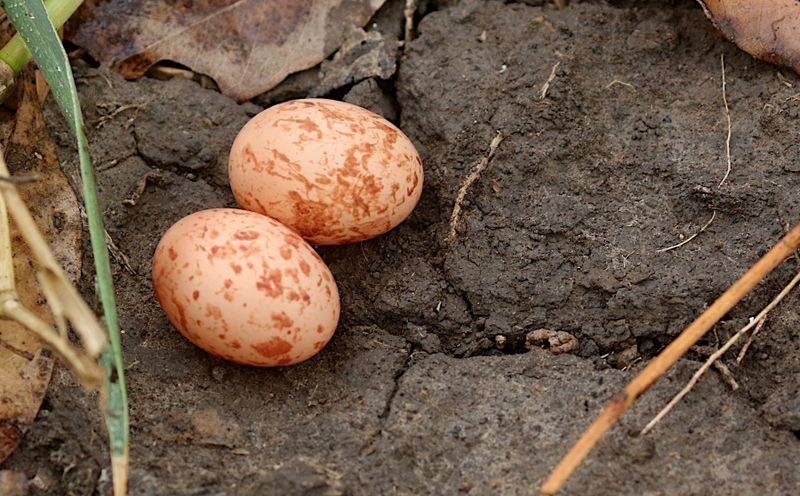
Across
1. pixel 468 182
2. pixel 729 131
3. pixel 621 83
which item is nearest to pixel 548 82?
pixel 621 83

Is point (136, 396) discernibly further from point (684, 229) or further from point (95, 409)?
point (684, 229)

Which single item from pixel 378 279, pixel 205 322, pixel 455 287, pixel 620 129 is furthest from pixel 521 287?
pixel 205 322

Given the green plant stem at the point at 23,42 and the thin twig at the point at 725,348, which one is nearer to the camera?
the thin twig at the point at 725,348

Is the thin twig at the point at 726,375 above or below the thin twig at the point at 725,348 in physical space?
below

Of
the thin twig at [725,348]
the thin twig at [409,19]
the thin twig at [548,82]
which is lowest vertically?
the thin twig at [725,348]

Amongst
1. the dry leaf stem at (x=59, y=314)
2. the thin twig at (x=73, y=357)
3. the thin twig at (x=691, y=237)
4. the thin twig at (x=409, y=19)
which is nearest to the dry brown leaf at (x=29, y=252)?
the dry leaf stem at (x=59, y=314)

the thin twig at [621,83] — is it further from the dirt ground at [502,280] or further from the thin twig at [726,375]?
the thin twig at [726,375]

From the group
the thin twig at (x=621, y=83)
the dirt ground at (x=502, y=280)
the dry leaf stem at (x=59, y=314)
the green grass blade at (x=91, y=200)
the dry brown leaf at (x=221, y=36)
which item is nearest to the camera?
the dry leaf stem at (x=59, y=314)

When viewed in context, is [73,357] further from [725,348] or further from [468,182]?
[725,348]
